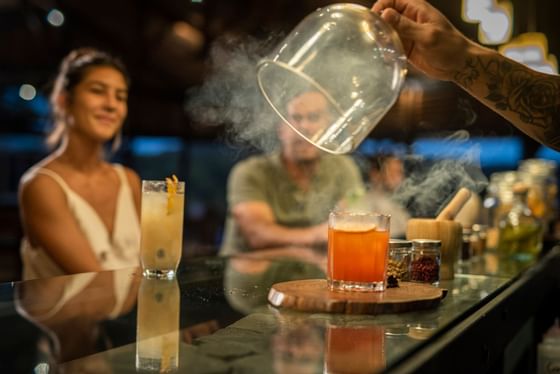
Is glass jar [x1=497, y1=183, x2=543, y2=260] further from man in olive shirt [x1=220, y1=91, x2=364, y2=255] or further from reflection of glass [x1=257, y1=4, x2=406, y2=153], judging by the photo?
reflection of glass [x1=257, y1=4, x2=406, y2=153]

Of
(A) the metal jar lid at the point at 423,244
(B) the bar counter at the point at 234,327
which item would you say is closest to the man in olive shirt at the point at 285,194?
(B) the bar counter at the point at 234,327

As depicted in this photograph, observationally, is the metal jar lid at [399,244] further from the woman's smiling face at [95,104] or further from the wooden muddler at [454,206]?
the woman's smiling face at [95,104]

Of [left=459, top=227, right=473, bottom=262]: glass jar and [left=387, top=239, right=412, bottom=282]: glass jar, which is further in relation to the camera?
[left=459, top=227, right=473, bottom=262]: glass jar

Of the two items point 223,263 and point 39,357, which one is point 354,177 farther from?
point 39,357

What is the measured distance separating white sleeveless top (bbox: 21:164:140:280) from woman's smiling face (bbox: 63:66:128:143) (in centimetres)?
29

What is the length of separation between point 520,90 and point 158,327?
1.22 metres

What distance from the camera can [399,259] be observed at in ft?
5.21

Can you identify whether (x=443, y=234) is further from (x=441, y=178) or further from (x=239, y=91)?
(x=239, y=91)

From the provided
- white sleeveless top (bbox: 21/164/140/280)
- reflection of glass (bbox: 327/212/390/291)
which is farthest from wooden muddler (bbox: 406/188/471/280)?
white sleeveless top (bbox: 21/164/140/280)

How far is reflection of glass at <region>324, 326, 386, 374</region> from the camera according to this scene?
0.78 m

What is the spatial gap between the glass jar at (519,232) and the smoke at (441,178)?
0.96 meters

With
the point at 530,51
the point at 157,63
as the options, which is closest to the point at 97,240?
the point at 530,51

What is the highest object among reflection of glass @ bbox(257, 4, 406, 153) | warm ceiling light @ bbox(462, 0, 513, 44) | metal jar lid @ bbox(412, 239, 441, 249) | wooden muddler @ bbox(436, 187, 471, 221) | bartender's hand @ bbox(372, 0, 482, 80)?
warm ceiling light @ bbox(462, 0, 513, 44)

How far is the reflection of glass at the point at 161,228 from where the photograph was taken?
1751 millimetres
